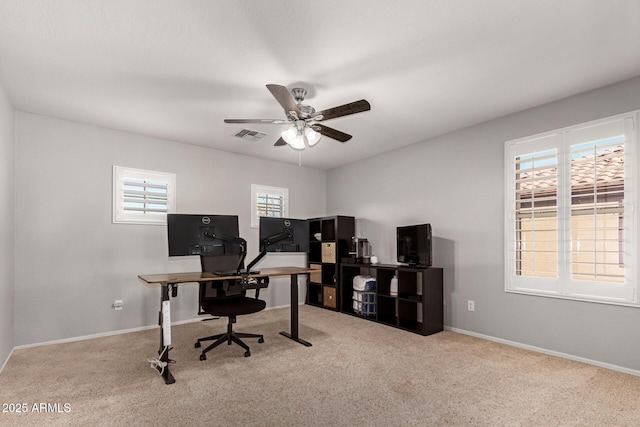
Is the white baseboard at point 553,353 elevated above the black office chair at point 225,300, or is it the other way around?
the black office chair at point 225,300

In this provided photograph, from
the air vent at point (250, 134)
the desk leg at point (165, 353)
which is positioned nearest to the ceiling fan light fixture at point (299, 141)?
the air vent at point (250, 134)

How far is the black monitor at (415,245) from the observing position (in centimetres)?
423

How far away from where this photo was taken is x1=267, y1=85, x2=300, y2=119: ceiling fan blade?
246 centimetres

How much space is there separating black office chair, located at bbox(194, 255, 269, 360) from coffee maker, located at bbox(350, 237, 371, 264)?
210 cm

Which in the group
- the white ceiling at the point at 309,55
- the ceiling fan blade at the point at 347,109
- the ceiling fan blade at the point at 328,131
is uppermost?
the white ceiling at the point at 309,55

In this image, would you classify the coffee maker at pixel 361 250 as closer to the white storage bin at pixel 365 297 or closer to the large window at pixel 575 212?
the white storage bin at pixel 365 297

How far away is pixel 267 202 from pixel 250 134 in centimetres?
157

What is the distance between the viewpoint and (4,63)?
266 centimetres

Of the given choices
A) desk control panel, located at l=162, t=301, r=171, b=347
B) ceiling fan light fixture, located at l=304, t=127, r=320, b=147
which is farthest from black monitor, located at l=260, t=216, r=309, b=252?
desk control panel, located at l=162, t=301, r=171, b=347

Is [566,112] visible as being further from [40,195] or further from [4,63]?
[40,195]

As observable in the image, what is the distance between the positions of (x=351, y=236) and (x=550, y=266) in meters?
3.01

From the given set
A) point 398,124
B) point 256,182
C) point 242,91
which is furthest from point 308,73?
point 256,182

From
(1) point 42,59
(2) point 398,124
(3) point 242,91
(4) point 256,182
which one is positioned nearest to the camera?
(1) point 42,59

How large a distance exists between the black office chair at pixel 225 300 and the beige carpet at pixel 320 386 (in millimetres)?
126
